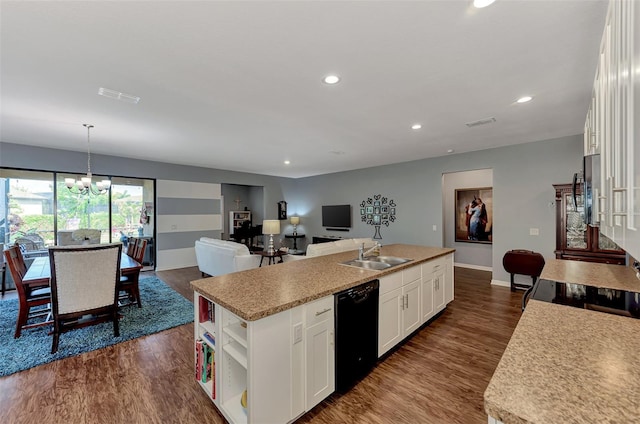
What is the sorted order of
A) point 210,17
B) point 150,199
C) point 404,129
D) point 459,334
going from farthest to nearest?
point 150,199
point 404,129
point 459,334
point 210,17

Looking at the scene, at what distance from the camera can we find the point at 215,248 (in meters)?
5.00

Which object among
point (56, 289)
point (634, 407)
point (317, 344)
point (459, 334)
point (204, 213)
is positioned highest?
point (204, 213)

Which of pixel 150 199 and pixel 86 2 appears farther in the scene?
pixel 150 199

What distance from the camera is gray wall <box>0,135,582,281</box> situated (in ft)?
15.1

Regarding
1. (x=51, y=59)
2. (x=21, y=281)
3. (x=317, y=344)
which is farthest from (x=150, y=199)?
(x=317, y=344)

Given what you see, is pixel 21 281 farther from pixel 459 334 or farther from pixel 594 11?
pixel 594 11

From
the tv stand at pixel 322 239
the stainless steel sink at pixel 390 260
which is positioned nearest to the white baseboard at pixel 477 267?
the tv stand at pixel 322 239

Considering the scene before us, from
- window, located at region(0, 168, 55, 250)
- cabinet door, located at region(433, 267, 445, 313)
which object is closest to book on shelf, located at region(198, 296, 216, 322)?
cabinet door, located at region(433, 267, 445, 313)

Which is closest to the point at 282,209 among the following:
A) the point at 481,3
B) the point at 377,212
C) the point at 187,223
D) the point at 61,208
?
the point at 187,223

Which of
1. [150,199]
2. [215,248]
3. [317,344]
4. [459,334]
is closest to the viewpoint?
[317,344]

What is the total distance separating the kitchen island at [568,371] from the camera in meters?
0.73

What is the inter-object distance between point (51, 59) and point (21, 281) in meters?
2.34

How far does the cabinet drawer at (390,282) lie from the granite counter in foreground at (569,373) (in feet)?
4.00

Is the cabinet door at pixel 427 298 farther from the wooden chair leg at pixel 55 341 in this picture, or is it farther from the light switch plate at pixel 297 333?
the wooden chair leg at pixel 55 341
